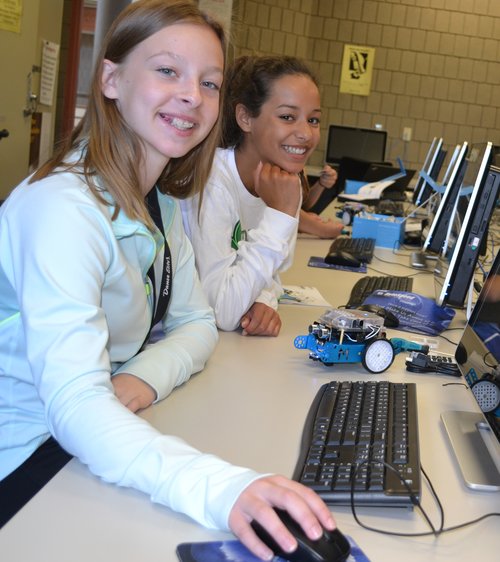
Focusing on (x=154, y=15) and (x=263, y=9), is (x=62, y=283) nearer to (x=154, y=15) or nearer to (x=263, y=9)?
(x=154, y=15)

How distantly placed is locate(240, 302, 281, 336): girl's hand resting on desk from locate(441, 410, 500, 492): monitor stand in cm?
57

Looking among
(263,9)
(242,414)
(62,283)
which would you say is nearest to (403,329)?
(242,414)

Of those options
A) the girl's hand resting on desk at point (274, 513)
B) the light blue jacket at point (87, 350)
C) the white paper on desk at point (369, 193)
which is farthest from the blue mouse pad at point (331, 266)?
the white paper on desk at point (369, 193)

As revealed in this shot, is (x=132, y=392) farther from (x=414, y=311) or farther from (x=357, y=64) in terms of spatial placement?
(x=357, y=64)

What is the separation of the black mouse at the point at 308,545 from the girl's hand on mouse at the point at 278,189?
1328 millimetres

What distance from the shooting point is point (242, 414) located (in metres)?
1.31

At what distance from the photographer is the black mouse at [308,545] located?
801 millimetres

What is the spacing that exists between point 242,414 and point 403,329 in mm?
844

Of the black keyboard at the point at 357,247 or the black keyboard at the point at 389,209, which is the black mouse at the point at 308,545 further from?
the black keyboard at the point at 389,209

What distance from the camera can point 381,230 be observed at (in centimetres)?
355

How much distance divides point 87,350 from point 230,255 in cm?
99

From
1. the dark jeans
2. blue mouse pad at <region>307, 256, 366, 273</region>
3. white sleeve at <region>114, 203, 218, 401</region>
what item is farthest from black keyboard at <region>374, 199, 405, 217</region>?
the dark jeans

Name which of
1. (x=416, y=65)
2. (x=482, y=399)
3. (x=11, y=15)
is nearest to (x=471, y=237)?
(x=482, y=399)

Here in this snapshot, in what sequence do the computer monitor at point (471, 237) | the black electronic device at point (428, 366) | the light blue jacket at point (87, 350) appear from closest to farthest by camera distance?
the light blue jacket at point (87, 350) < the black electronic device at point (428, 366) < the computer monitor at point (471, 237)
